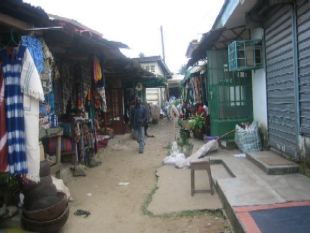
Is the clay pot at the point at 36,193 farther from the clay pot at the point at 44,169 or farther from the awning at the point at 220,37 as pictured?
the awning at the point at 220,37

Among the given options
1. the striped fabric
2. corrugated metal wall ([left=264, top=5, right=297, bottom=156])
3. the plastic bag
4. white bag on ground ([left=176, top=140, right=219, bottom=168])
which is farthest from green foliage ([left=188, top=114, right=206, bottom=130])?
the striped fabric

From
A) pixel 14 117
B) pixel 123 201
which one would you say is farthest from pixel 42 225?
pixel 123 201

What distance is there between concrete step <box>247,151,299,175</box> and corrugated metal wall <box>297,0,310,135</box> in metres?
0.72

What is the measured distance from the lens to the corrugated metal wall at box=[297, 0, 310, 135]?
592 centimetres

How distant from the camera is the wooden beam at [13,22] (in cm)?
382

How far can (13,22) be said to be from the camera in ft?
13.1

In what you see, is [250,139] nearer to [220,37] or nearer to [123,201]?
[220,37]

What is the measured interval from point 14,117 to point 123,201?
373 cm

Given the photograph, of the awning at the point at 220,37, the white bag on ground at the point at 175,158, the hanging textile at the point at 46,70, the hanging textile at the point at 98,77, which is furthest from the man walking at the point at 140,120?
the hanging textile at the point at 46,70

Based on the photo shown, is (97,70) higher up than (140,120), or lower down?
higher up

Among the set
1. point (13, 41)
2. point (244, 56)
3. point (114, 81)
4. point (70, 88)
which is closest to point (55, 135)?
point (70, 88)

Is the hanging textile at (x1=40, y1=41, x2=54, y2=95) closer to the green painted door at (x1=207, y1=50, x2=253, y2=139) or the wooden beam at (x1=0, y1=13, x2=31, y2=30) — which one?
the wooden beam at (x1=0, y1=13, x2=31, y2=30)

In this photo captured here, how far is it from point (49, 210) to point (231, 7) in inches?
233

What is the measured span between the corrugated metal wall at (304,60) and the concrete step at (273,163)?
Answer: 0.72 metres
